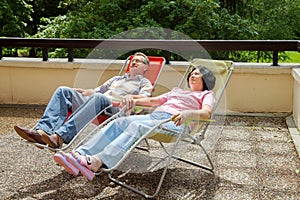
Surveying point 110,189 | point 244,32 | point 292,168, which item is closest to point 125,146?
point 110,189

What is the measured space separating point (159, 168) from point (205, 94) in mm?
682

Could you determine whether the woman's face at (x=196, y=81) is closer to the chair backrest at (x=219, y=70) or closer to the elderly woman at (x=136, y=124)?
the elderly woman at (x=136, y=124)

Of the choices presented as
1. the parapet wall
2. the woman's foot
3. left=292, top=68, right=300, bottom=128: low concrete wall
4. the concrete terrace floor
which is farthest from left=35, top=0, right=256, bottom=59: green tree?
the woman's foot

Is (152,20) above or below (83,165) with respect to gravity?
above

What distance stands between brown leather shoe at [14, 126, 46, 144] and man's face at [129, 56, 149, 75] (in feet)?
3.68

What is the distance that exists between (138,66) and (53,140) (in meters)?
1.11

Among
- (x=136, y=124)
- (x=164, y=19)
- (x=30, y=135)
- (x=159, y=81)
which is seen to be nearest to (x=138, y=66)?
(x=136, y=124)

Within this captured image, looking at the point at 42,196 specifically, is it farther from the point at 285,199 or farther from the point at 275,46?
the point at 275,46

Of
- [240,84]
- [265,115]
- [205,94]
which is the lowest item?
[265,115]

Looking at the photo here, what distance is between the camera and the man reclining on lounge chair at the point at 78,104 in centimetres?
320

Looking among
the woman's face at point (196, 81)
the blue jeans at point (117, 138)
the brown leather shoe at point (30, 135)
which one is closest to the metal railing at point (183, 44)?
the woman's face at point (196, 81)

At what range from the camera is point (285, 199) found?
297 centimetres

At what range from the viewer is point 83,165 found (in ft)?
9.36

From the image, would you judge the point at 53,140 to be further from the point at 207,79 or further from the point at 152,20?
the point at 152,20
